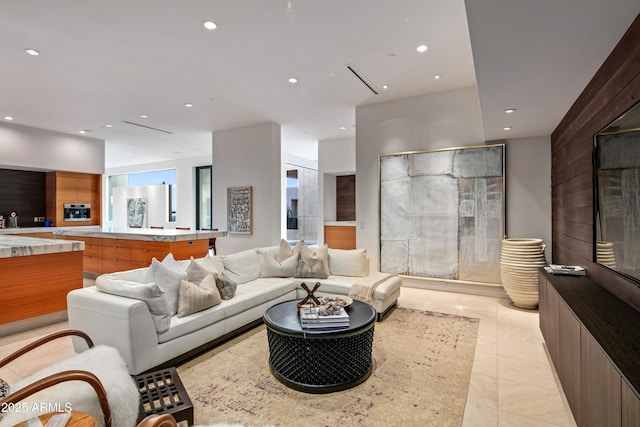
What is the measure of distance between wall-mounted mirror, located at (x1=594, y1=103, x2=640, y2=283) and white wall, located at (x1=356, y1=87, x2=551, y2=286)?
2245 millimetres

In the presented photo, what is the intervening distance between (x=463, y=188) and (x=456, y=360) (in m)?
2.96

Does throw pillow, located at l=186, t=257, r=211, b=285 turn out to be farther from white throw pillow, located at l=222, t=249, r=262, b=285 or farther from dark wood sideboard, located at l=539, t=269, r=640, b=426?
dark wood sideboard, located at l=539, t=269, r=640, b=426

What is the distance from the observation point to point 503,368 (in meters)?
2.71

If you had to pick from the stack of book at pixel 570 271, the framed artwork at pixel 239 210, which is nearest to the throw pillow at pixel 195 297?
the stack of book at pixel 570 271

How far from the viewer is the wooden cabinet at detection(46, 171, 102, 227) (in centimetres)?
754

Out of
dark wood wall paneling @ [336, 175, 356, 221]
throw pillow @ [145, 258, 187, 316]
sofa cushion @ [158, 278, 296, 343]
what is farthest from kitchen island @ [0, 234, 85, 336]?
dark wood wall paneling @ [336, 175, 356, 221]

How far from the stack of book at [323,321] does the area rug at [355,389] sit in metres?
0.46

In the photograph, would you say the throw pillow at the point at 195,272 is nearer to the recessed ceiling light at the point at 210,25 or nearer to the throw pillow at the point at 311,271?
the throw pillow at the point at 311,271

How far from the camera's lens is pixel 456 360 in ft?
9.29

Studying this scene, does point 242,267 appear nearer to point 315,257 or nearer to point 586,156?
point 315,257

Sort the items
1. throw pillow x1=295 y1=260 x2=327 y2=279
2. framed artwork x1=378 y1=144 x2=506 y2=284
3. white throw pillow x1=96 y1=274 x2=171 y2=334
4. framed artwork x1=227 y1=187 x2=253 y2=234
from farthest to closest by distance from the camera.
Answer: framed artwork x1=227 y1=187 x2=253 y2=234 < framed artwork x1=378 y1=144 x2=506 y2=284 < throw pillow x1=295 y1=260 x2=327 y2=279 < white throw pillow x1=96 y1=274 x2=171 y2=334

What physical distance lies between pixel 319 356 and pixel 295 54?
3.38 metres

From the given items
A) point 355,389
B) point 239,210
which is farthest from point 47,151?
point 355,389

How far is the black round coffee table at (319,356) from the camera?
2.33m
